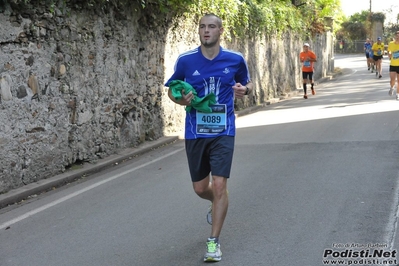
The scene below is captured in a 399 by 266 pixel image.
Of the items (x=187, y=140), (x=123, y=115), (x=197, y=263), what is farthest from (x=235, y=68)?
(x=123, y=115)

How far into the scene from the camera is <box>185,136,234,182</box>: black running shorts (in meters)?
5.82

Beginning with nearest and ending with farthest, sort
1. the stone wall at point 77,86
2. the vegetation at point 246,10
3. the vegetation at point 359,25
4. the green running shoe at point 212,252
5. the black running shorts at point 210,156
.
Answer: the green running shoe at point 212,252 < the black running shorts at point 210,156 < the stone wall at point 77,86 < the vegetation at point 246,10 < the vegetation at point 359,25

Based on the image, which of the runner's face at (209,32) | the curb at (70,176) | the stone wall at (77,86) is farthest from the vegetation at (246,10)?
the runner's face at (209,32)

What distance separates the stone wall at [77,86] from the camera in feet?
29.6

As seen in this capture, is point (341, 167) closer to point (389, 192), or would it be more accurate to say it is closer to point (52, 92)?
point (389, 192)

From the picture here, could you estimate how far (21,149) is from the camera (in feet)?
30.0

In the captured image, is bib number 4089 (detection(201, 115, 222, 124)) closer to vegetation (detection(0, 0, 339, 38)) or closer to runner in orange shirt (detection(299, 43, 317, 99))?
vegetation (detection(0, 0, 339, 38))

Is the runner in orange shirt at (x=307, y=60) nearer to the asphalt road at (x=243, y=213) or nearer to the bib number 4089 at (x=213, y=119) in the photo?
the asphalt road at (x=243, y=213)

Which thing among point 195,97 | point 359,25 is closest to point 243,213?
point 195,97

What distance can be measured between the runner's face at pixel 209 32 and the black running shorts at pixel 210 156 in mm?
832

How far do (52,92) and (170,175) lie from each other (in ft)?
6.98

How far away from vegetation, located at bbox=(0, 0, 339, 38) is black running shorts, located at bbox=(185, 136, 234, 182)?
399 centimetres

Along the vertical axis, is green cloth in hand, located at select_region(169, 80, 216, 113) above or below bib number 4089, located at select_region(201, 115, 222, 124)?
above

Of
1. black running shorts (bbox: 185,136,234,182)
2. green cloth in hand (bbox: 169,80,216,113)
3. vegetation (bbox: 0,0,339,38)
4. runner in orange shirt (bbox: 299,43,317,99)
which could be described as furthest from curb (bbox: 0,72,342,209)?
runner in orange shirt (bbox: 299,43,317,99)
